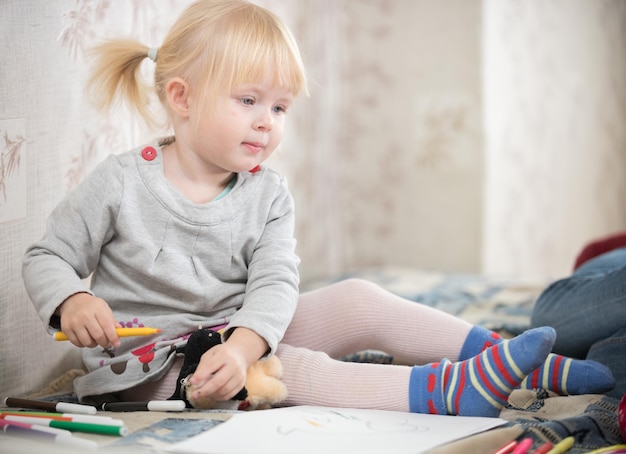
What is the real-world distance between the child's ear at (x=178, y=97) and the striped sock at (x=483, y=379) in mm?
467

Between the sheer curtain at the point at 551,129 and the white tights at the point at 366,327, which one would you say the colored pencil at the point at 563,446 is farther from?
the sheer curtain at the point at 551,129

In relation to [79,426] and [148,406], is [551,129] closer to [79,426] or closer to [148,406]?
[148,406]

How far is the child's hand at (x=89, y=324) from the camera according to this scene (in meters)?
0.92

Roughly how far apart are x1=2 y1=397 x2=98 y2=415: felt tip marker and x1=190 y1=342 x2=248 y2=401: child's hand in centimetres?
12

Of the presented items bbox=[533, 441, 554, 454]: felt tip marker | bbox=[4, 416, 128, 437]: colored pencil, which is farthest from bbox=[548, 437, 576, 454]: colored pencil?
bbox=[4, 416, 128, 437]: colored pencil

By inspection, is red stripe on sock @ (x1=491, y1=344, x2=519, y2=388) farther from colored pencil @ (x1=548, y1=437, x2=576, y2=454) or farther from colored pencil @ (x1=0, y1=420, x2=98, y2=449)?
colored pencil @ (x1=0, y1=420, x2=98, y2=449)

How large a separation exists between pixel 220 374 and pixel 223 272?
0.71 feet

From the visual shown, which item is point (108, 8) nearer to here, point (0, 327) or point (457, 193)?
point (0, 327)

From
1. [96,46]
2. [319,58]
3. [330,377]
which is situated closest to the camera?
[330,377]

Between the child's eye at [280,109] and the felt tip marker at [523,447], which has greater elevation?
the child's eye at [280,109]

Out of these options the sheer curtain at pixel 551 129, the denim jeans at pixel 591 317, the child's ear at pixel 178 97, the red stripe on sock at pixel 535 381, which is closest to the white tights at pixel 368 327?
the red stripe on sock at pixel 535 381

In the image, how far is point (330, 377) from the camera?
100 centimetres

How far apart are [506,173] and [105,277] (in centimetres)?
172

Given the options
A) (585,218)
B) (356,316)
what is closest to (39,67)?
(356,316)
